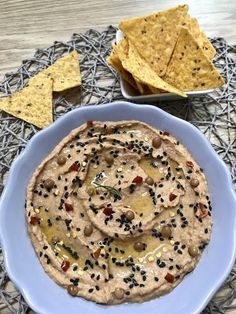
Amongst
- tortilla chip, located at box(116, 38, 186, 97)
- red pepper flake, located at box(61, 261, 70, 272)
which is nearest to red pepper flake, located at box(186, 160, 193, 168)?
tortilla chip, located at box(116, 38, 186, 97)

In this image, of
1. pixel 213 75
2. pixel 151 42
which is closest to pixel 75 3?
pixel 151 42

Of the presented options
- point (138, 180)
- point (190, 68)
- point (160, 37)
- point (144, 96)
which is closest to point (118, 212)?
point (138, 180)

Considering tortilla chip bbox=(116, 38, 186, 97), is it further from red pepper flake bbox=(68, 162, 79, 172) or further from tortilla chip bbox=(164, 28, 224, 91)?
red pepper flake bbox=(68, 162, 79, 172)

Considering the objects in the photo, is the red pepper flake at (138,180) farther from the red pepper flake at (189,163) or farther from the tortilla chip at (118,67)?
the tortilla chip at (118,67)

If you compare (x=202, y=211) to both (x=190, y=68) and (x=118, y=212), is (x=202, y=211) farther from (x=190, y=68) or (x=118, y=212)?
(x=190, y=68)

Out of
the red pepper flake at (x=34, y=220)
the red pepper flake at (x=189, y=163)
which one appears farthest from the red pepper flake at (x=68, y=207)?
the red pepper flake at (x=189, y=163)
